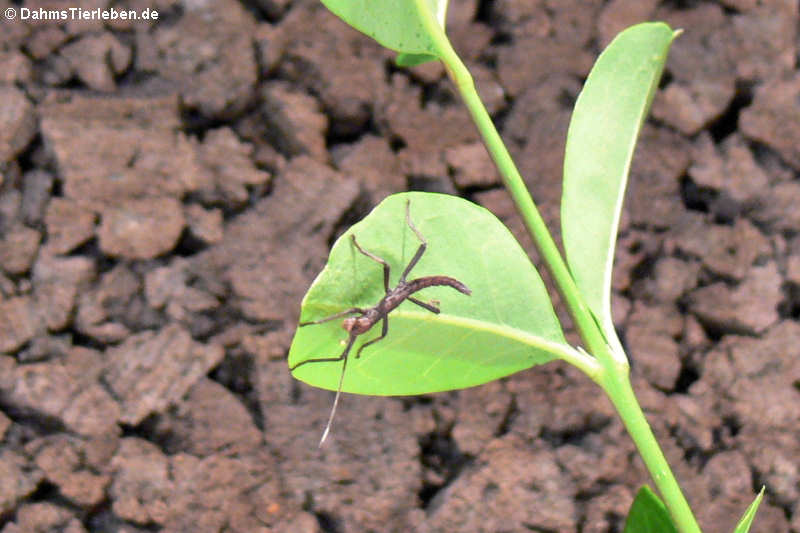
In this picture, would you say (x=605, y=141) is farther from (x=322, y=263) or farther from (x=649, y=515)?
(x=322, y=263)

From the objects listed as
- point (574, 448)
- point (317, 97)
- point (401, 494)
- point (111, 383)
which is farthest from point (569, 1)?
point (111, 383)

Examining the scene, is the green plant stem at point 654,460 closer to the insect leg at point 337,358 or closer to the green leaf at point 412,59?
the insect leg at point 337,358

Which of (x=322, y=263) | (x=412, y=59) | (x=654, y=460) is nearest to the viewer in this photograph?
(x=654, y=460)

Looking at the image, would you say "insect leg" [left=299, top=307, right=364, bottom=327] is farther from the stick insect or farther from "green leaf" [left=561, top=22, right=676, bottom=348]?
"green leaf" [left=561, top=22, right=676, bottom=348]

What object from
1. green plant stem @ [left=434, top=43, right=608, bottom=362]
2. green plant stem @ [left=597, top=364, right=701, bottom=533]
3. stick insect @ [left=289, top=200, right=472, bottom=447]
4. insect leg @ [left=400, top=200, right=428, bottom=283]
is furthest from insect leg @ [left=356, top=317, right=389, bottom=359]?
green plant stem @ [left=597, top=364, right=701, bottom=533]

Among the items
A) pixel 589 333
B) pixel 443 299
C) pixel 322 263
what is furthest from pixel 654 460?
pixel 322 263

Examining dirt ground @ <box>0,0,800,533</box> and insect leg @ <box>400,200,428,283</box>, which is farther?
dirt ground @ <box>0,0,800,533</box>

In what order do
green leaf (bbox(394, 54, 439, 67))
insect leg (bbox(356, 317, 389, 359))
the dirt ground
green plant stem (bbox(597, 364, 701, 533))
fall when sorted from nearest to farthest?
green plant stem (bbox(597, 364, 701, 533)), insect leg (bbox(356, 317, 389, 359)), green leaf (bbox(394, 54, 439, 67)), the dirt ground
